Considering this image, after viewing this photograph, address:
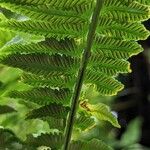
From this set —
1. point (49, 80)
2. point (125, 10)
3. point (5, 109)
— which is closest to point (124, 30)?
point (125, 10)

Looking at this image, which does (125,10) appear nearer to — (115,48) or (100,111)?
(115,48)

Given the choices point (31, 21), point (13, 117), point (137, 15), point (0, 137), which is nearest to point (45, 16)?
point (31, 21)

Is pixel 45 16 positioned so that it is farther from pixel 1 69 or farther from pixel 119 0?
pixel 1 69

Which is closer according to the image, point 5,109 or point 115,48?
point 115,48

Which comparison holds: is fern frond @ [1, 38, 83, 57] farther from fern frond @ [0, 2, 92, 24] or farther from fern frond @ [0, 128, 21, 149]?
fern frond @ [0, 128, 21, 149]

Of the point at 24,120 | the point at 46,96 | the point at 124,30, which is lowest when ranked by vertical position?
the point at 24,120

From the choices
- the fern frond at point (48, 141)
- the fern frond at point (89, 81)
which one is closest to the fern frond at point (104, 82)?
the fern frond at point (89, 81)

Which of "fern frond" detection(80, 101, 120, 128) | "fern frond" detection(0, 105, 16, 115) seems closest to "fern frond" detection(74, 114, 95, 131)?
"fern frond" detection(80, 101, 120, 128)

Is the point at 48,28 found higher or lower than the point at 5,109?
higher
